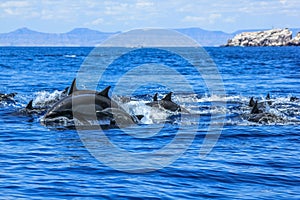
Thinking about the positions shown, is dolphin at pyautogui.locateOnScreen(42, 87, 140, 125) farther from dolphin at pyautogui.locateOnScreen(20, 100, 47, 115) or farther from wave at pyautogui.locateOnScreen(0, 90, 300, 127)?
dolphin at pyautogui.locateOnScreen(20, 100, 47, 115)

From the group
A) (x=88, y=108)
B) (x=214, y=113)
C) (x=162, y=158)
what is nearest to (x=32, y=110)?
(x=88, y=108)

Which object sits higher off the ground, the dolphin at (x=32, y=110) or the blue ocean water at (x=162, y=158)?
the dolphin at (x=32, y=110)

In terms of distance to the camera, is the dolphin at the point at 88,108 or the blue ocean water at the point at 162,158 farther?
the dolphin at the point at 88,108

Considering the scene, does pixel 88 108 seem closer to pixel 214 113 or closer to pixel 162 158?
pixel 162 158

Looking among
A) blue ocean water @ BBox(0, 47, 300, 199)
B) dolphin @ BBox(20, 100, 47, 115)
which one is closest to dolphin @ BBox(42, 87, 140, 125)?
blue ocean water @ BBox(0, 47, 300, 199)

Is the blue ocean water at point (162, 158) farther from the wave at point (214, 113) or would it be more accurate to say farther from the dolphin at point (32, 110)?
the dolphin at point (32, 110)

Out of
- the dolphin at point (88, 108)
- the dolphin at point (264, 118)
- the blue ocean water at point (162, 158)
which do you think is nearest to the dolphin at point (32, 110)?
the blue ocean water at point (162, 158)

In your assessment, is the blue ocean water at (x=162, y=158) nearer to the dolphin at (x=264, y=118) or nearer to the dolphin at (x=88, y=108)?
the dolphin at (x=264, y=118)

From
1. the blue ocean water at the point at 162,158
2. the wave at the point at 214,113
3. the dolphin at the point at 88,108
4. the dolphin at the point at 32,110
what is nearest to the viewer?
the blue ocean water at the point at 162,158

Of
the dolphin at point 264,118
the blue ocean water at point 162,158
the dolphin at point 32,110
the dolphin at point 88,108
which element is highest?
the dolphin at point 88,108

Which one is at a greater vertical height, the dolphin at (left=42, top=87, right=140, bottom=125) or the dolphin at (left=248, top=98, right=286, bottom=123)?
the dolphin at (left=42, top=87, right=140, bottom=125)

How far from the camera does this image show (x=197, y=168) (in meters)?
11.6

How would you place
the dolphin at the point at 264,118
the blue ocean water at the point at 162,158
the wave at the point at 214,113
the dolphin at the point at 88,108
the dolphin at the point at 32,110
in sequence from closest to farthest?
the blue ocean water at the point at 162,158 → the dolphin at the point at 88,108 → the wave at the point at 214,113 → the dolphin at the point at 264,118 → the dolphin at the point at 32,110

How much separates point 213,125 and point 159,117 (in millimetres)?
2301
